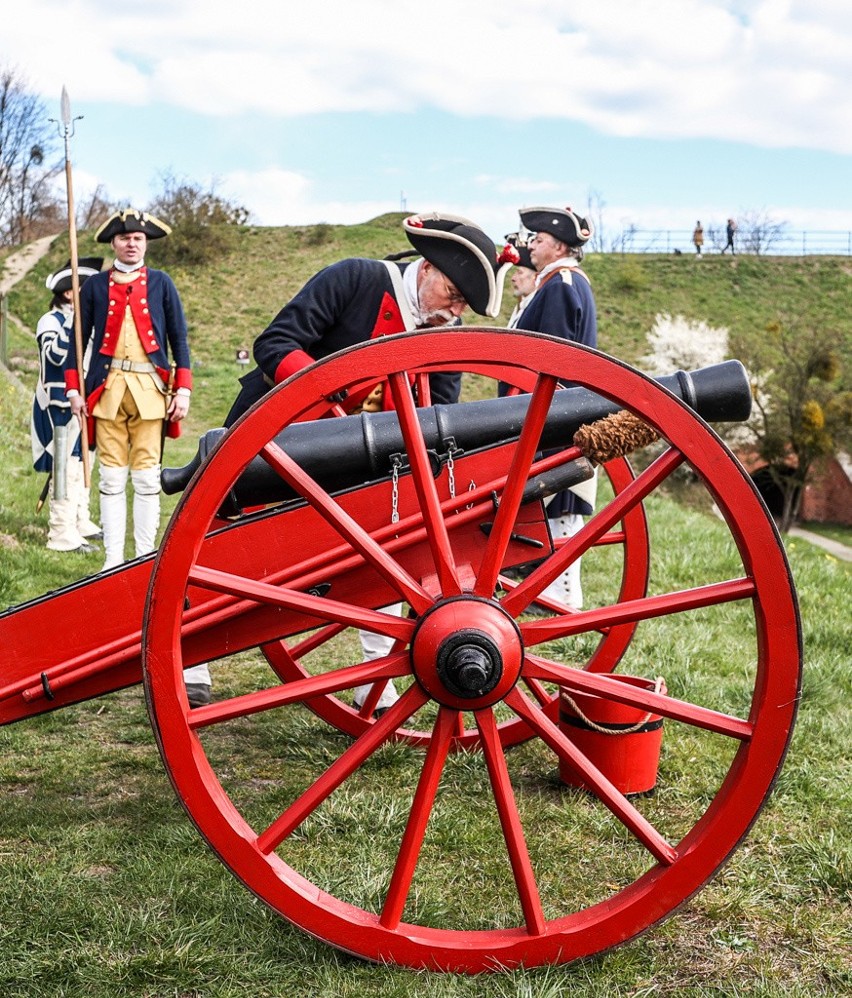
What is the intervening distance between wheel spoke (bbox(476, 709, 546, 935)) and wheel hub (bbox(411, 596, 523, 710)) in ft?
0.32

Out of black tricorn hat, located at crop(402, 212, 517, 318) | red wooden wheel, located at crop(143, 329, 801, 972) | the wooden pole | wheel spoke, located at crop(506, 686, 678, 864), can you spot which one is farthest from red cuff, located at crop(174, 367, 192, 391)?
wheel spoke, located at crop(506, 686, 678, 864)

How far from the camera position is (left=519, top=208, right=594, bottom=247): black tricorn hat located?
525 centimetres

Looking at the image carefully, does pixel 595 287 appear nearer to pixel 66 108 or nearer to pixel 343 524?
pixel 66 108

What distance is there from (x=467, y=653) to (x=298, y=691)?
0.39 m

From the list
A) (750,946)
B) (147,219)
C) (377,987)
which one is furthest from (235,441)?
(147,219)

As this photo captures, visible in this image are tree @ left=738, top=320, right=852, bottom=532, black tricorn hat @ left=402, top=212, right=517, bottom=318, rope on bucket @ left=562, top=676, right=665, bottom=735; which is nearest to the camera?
rope on bucket @ left=562, top=676, right=665, bottom=735

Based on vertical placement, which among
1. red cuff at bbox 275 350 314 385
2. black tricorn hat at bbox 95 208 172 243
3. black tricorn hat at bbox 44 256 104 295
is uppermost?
black tricorn hat at bbox 95 208 172 243

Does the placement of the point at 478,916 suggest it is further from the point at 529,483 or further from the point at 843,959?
the point at 529,483

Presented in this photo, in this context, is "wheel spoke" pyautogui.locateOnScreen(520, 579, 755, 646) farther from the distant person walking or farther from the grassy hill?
the distant person walking

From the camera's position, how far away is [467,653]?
2.32m

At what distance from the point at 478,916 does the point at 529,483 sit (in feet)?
3.59

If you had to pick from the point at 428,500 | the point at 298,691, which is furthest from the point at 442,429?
the point at 298,691

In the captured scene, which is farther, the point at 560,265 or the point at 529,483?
the point at 560,265

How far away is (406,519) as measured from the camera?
269cm
